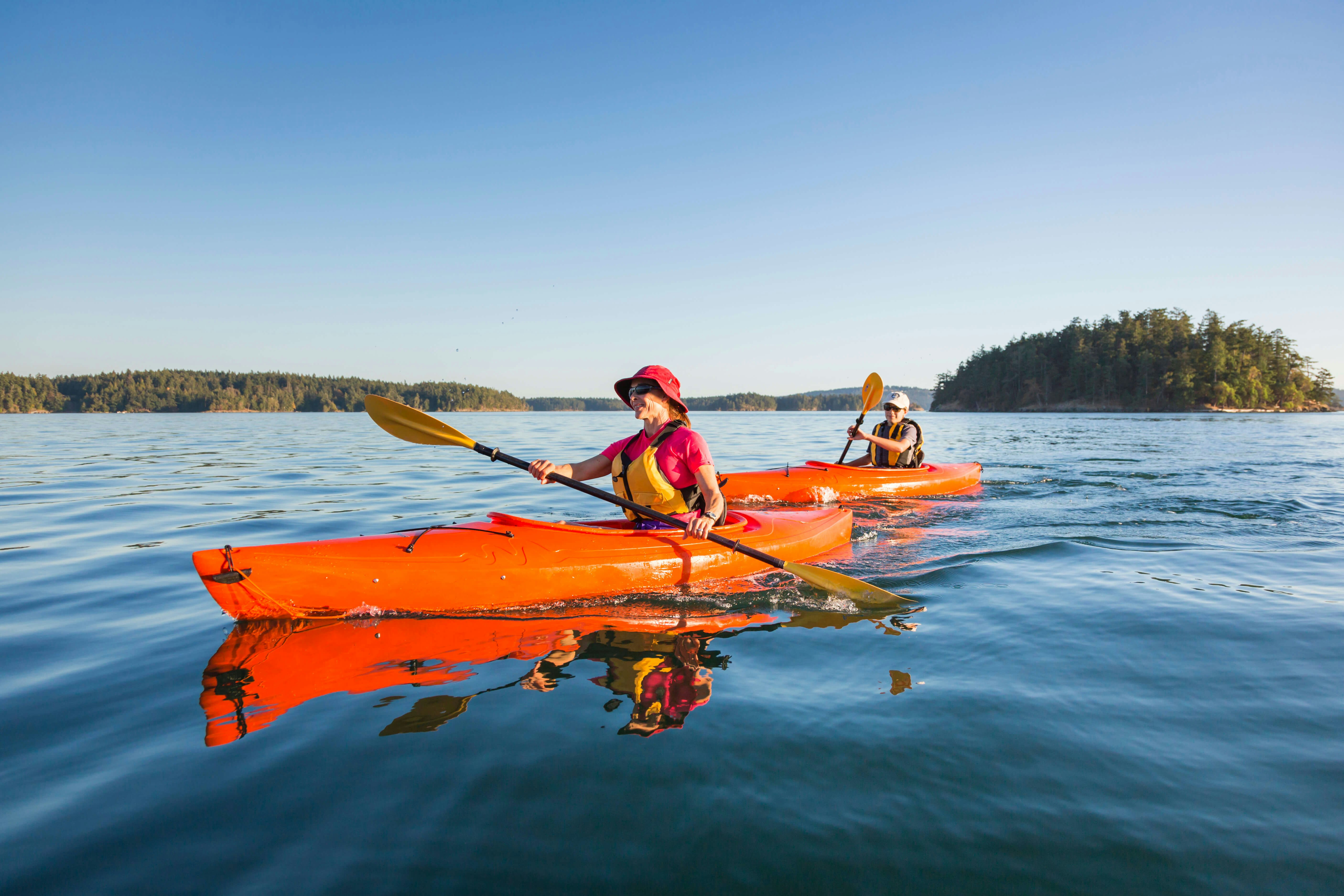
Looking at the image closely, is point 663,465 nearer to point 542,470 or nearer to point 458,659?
point 542,470

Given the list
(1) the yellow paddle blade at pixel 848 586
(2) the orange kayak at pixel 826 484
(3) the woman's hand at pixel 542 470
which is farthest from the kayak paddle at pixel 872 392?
(3) the woman's hand at pixel 542 470

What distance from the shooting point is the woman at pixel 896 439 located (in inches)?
408

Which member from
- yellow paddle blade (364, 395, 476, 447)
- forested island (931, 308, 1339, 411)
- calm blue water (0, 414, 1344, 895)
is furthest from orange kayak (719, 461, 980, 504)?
forested island (931, 308, 1339, 411)

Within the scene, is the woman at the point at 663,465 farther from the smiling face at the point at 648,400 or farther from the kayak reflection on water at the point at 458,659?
the kayak reflection on water at the point at 458,659

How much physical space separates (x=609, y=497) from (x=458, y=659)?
5.79 feet

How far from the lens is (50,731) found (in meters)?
3.01

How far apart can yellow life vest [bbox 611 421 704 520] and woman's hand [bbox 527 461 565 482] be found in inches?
20.0

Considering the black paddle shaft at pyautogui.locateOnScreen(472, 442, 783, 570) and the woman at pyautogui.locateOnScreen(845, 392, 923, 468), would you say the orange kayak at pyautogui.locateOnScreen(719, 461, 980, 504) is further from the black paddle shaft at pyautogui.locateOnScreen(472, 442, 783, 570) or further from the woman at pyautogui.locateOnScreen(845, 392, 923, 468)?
the black paddle shaft at pyautogui.locateOnScreen(472, 442, 783, 570)

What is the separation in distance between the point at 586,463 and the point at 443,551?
4.65 feet

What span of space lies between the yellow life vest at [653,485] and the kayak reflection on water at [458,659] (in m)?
0.88

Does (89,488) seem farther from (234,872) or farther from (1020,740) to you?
(1020,740)

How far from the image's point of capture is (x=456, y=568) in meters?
4.55

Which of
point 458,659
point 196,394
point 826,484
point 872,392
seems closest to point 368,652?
point 458,659

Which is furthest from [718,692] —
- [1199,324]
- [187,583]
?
[1199,324]
